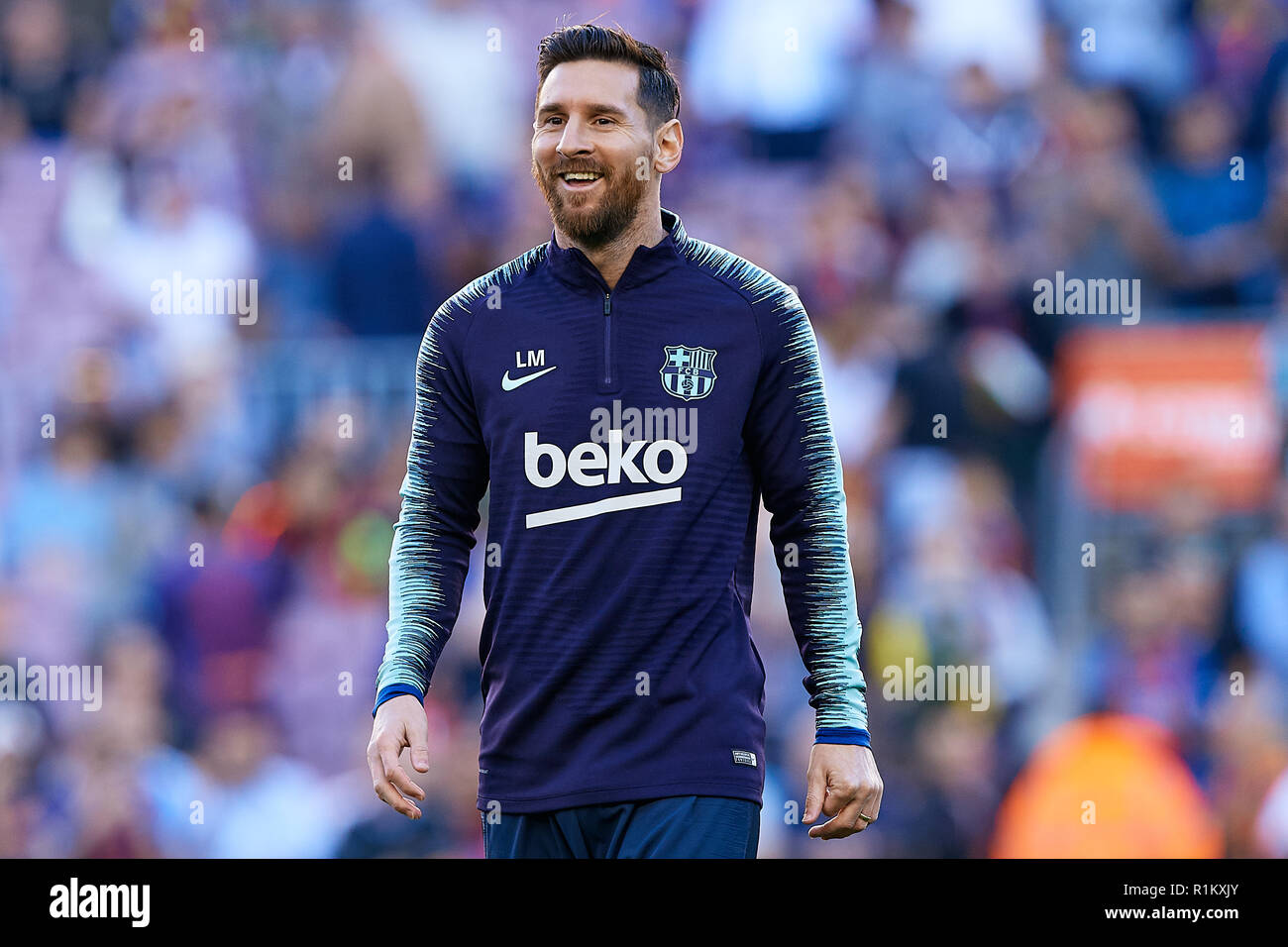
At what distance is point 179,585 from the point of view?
26.6ft

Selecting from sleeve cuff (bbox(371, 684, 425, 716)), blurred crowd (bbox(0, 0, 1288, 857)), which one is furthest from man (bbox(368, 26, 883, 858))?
blurred crowd (bbox(0, 0, 1288, 857))

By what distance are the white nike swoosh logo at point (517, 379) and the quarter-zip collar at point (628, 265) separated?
21cm

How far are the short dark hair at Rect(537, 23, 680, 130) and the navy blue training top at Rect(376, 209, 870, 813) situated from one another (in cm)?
27

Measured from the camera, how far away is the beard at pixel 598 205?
12.1 ft

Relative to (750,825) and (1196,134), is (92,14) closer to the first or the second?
(1196,134)

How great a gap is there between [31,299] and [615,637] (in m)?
6.68

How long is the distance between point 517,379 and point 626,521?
38 centimetres

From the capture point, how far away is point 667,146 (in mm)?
3801

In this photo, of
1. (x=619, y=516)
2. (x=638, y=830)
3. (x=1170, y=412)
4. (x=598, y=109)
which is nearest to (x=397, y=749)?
(x=638, y=830)

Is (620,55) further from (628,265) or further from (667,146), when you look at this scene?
(628,265)

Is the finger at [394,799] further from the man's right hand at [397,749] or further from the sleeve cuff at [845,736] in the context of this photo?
the sleeve cuff at [845,736]

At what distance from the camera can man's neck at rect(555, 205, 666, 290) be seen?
375cm

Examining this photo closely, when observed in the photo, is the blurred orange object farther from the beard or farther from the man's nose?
the man's nose

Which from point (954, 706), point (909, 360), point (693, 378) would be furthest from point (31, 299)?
point (693, 378)
